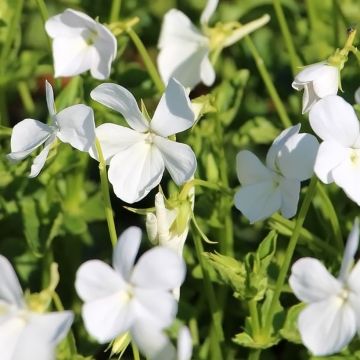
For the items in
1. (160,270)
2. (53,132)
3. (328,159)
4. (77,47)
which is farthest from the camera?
(77,47)

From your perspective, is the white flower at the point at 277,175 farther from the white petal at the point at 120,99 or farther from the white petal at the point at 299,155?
the white petal at the point at 120,99

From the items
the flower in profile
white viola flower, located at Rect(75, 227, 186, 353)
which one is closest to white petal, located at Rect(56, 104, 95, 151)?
white viola flower, located at Rect(75, 227, 186, 353)

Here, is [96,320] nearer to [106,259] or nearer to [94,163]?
[106,259]

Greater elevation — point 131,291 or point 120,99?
point 120,99

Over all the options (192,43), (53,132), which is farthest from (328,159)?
(192,43)

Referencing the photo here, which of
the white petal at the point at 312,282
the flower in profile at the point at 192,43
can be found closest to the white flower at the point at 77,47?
the flower in profile at the point at 192,43

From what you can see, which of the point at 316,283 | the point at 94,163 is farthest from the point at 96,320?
the point at 94,163

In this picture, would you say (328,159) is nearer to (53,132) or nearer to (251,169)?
(251,169)
